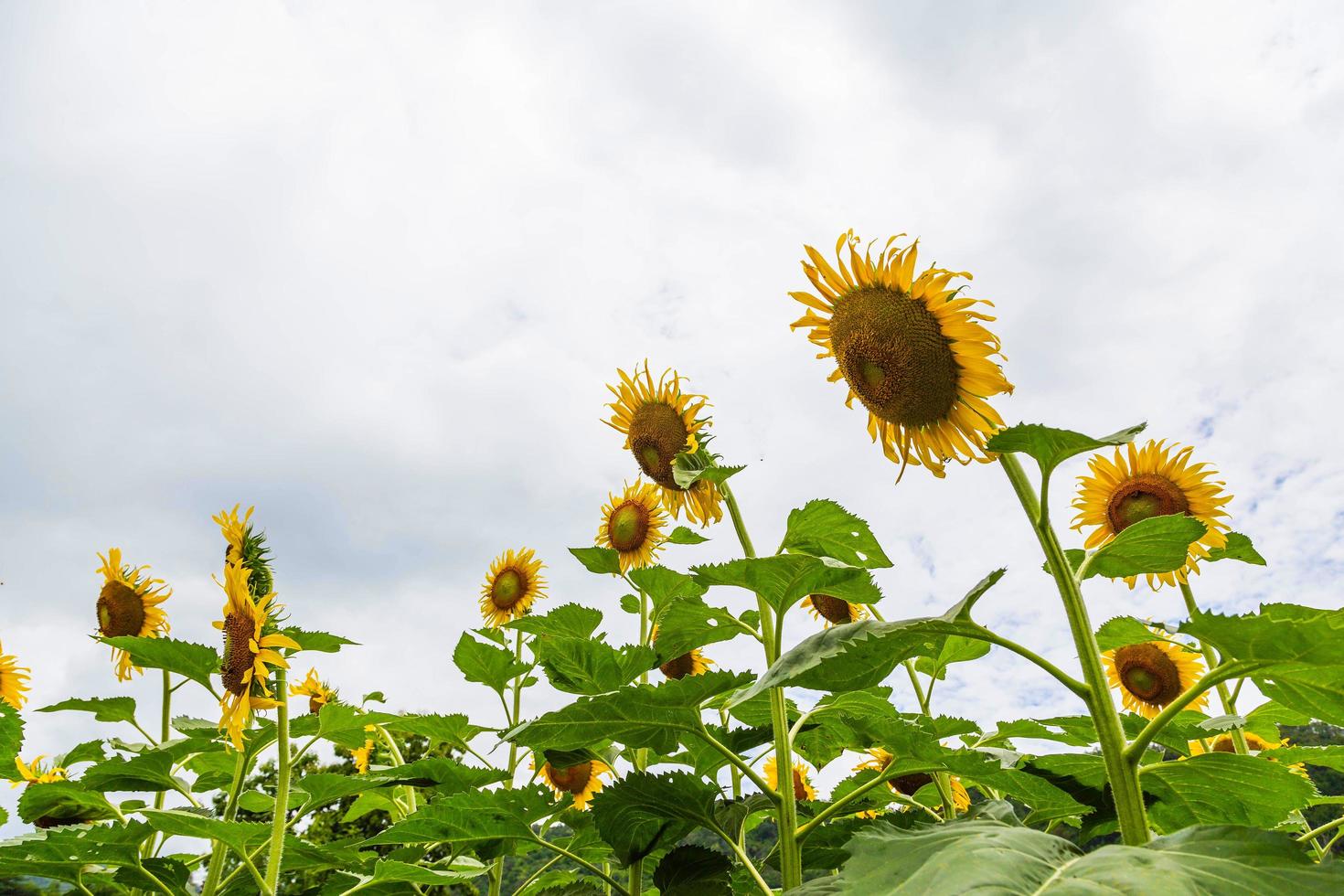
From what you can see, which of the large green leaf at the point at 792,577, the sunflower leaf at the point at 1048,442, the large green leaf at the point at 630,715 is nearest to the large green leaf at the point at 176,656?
the large green leaf at the point at 630,715

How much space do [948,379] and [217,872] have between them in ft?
10.1

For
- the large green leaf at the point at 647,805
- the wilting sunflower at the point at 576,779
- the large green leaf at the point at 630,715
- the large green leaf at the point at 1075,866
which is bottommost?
the large green leaf at the point at 1075,866

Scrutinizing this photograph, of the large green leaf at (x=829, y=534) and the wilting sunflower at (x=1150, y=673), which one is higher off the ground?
the large green leaf at (x=829, y=534)

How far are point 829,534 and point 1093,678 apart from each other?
117 centimetres

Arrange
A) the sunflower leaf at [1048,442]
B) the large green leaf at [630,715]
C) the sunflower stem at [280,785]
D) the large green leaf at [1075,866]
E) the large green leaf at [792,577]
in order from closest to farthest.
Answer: the large green leaf at [1075,866]
the sunflower leaf at [1048,442]
the large green leaf at [630,715]
the large green leaf at [792,577]
the sunflower stem at [280,785]

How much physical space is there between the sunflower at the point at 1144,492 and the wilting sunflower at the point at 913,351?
5.22 ft

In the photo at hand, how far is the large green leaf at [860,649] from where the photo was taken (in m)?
1.51

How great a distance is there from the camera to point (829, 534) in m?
2.68

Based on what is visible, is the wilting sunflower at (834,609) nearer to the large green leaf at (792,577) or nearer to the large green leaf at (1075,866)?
the large green leaf at (792,577)

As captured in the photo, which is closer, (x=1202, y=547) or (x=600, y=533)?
(x=1202, y=547)

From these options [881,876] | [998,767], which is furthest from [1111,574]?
[881,876]

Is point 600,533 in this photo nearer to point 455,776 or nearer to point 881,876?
point 455,776

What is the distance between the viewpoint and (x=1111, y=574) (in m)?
1.78

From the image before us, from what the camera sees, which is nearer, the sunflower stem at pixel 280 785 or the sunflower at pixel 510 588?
the sunflower stem at pixel 280 785
